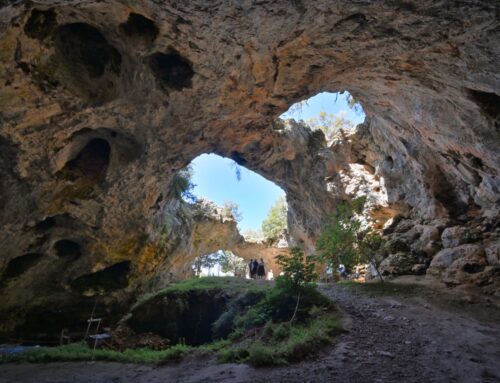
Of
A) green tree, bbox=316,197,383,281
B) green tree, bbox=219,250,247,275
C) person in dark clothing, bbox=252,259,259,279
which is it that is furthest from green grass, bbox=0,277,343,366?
green tree, bbox=219,250,247,275

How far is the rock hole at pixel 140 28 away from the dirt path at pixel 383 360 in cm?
745

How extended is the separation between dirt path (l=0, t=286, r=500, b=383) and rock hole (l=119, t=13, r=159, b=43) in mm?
7446

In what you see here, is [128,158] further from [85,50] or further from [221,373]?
[221,373]

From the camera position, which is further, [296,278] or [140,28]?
[296,278]

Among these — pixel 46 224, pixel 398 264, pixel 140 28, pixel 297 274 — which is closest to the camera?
pixel 140 28

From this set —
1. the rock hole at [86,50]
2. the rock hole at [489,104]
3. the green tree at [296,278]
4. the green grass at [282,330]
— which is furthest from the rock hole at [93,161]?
the rock hole at [489,104]

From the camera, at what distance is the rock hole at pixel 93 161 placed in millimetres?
10320

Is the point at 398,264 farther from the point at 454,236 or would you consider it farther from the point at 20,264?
the point at 20,264

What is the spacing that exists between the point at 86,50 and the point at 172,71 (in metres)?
2.32

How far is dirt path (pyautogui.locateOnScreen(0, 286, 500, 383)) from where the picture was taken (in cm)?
440

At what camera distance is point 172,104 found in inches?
362

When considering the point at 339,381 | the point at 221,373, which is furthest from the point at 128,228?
the point at 339,381

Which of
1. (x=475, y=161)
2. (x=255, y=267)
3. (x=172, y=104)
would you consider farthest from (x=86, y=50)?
(x=255, y=267)

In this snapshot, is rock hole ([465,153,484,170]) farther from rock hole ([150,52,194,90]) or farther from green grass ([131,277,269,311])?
rock hole ([150,52,194,90])
